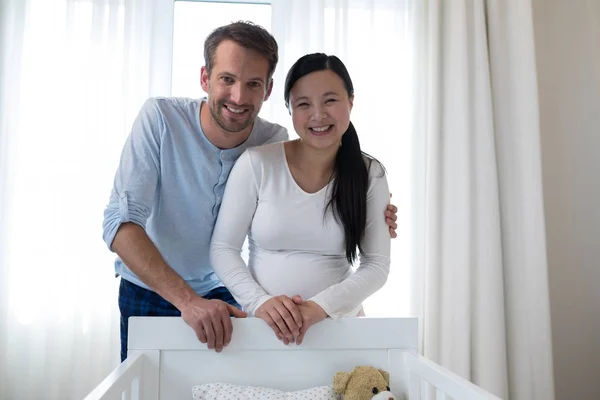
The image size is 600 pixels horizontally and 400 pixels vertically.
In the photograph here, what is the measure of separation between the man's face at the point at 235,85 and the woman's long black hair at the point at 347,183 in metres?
0.08

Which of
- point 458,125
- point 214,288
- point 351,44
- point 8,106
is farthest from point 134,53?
point 458,125

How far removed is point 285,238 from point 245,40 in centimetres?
48

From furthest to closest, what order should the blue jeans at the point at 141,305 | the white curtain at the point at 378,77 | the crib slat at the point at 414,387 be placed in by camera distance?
1. the white curtain at the point at 378,77
2. the blue jeans at the point at 141,305
3. the crib slat at the point at 414,387

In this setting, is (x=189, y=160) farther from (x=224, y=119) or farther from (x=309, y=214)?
(x=309, y=214)

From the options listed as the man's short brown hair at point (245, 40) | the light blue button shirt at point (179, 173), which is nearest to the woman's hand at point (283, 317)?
the light blue button shirt at point (179, 173)

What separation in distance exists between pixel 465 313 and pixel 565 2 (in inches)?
61.1

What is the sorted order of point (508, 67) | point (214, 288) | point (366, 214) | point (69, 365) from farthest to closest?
point (508, 67), point (69, 365), point (214, 288), point (366, 214)

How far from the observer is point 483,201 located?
2.21 metres

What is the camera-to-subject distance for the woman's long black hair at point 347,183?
120 cm

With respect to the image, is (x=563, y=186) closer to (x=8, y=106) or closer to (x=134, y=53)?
(x=134, y=53)

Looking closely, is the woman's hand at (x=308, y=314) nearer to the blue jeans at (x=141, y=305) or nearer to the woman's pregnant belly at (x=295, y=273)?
the woman's pregnant belly at (x=295, y=273)

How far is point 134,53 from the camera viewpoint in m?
2.23

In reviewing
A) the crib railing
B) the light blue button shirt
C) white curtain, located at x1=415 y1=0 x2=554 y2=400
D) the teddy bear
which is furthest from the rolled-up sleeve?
white curtain, located at x1=415 y1=0 x2=554 y2=400

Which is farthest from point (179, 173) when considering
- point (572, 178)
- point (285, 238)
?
point (572, 178)
